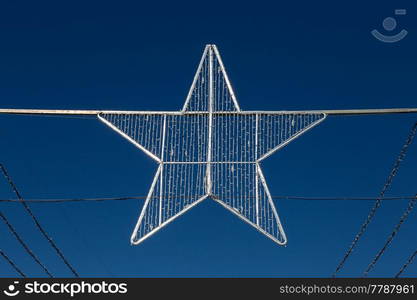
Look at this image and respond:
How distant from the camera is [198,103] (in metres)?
18.6

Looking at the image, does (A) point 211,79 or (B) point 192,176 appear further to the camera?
(A) point 211,79

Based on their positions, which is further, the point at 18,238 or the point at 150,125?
the point at 150,125

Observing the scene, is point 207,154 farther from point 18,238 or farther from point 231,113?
point 18,238

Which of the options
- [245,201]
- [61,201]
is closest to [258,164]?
[245,201]

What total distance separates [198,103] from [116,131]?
2.42 m

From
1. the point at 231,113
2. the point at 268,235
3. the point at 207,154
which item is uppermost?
the point at 231,113

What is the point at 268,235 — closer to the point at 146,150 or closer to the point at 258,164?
the point at 258,164

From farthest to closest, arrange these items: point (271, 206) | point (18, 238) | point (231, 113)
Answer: point (231, 113) → point (271, 206) → point (18, 238)

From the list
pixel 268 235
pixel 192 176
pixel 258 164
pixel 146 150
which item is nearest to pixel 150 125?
pixel 146 150

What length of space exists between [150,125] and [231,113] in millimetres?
2269

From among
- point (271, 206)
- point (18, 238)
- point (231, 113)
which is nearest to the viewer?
→ point (18, 238)

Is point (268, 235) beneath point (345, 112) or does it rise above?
beneath

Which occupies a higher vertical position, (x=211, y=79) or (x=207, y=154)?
(x=211, y=79)

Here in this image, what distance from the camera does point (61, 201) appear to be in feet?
52.7
